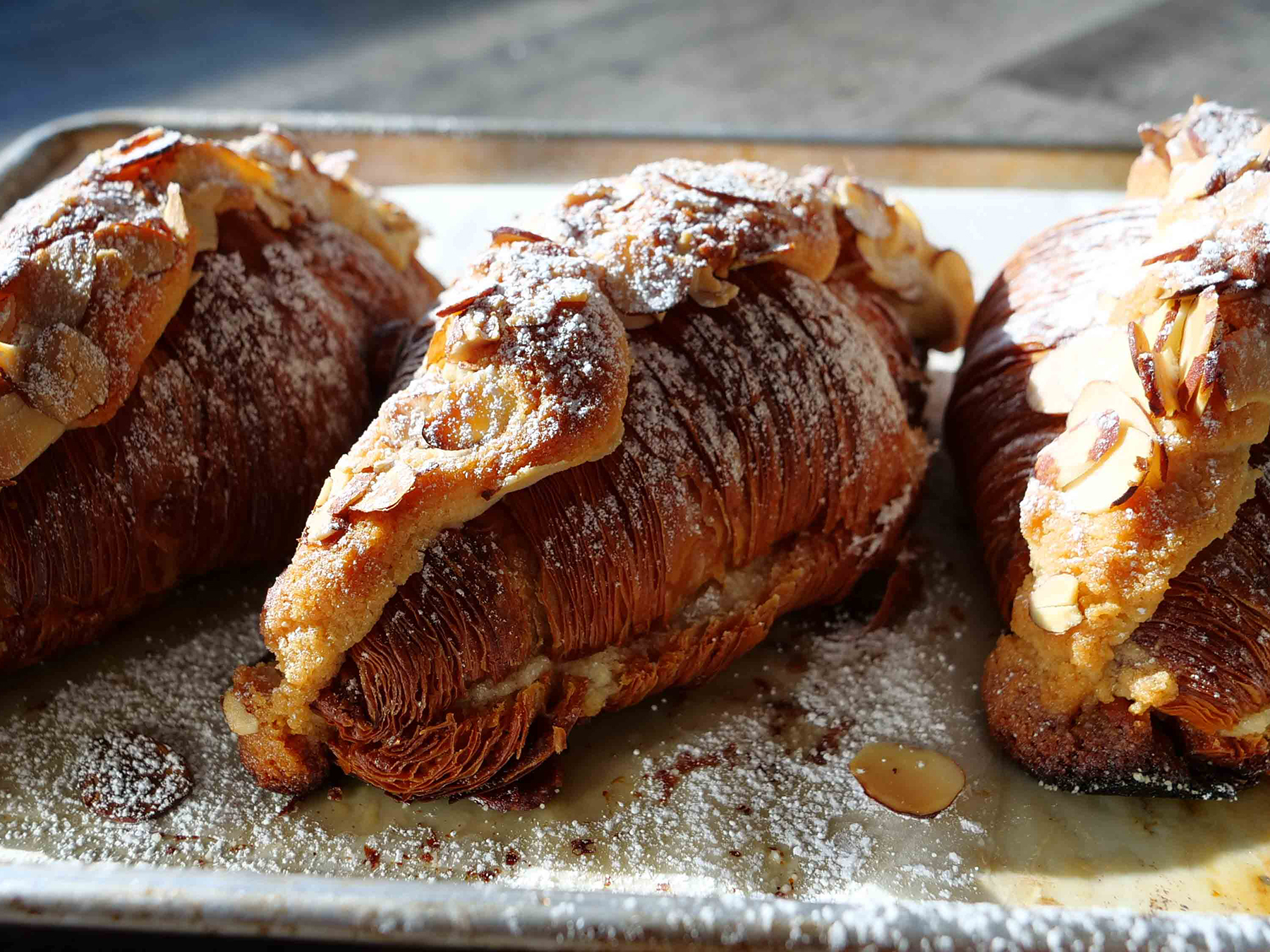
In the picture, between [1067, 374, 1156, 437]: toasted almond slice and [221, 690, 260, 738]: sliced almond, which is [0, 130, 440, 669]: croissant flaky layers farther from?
[1067, 374, 1156, 437]: toasted almond slice

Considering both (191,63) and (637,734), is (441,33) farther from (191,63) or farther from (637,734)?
(637,734)

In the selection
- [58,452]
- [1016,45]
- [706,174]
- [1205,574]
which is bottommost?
[1016,45]

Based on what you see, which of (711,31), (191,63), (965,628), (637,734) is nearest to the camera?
(637,734)

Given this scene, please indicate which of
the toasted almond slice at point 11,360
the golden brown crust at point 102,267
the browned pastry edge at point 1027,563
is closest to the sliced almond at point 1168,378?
the browned pastry edge at point 1027,563

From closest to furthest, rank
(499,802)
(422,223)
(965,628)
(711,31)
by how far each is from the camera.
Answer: (499,802)
(965,628)
(422,223)
(711,31)

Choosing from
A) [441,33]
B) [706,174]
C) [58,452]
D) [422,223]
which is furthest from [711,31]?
[58,452]

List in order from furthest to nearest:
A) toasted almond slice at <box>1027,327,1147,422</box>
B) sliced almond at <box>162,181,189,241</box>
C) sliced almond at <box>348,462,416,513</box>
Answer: sliced almond at <box>162,181,189,241</box> → toasted almond slice at <box>1027,327,1147,422</box> → sliced almond at <box>348,462,416,513</box>

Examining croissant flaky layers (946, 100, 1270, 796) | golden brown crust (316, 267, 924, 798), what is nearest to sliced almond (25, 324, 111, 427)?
A: golden brown crust (316, 267, 924, 798)
